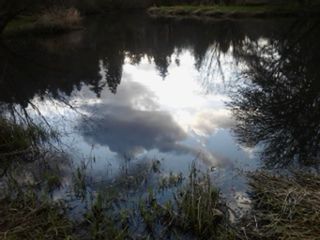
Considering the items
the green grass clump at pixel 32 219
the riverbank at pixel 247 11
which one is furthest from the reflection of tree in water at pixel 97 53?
the green grass clump at pixel 32 219

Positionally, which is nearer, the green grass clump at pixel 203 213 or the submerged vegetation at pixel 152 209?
the submerged vegetation at pixel 152 209

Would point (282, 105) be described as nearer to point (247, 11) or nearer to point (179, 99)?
point (179, 99)

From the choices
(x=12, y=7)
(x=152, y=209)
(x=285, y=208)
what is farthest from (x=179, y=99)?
(x=12, y=7)

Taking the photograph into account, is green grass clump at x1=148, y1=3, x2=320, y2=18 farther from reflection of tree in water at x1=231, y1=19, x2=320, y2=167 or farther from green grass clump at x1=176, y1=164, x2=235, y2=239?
green grass clump at x1=176, y1=164, x2=235, y2=239

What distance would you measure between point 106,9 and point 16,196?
75.8 meters

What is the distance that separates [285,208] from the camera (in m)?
7.48

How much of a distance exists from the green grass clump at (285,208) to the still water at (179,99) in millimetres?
646

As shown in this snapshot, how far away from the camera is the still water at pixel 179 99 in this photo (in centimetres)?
1220

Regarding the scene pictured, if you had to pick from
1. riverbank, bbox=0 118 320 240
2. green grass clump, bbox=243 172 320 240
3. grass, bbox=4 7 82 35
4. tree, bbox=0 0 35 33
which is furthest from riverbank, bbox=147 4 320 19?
riverbank, bbox=0 118 320 240

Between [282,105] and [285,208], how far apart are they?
31.5 ft

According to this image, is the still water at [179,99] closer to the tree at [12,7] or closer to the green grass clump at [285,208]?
the green grass clump at [285,208]

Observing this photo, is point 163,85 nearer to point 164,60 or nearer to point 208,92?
point 208,92

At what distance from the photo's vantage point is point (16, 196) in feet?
29.7

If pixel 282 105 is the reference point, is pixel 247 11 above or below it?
below
